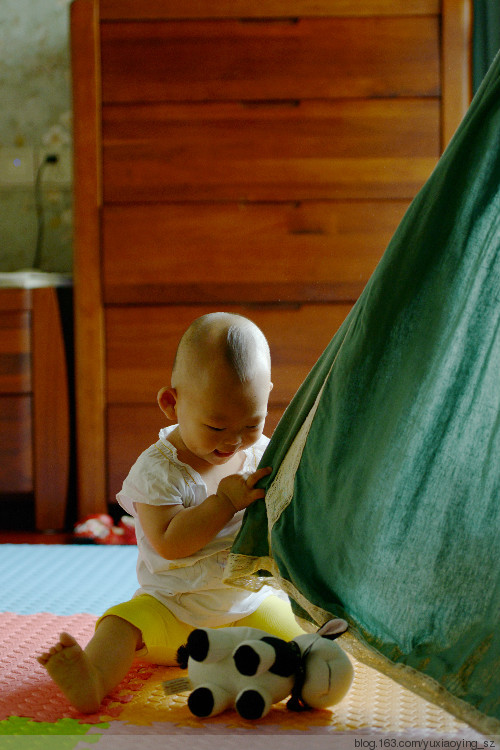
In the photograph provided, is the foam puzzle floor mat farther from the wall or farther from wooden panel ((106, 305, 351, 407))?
the wall

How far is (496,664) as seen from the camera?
60 cm

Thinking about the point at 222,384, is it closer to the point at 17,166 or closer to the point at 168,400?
the point at 168,400

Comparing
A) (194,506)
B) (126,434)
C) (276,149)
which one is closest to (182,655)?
(194,506)

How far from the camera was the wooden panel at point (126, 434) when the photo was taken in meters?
1.87

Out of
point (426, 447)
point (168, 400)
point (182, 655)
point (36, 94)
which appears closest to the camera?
point (426, 447)

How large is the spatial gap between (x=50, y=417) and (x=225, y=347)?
1204mm

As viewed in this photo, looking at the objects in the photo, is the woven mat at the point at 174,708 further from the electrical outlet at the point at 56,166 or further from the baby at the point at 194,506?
the electrical outlet at the point at 56,166

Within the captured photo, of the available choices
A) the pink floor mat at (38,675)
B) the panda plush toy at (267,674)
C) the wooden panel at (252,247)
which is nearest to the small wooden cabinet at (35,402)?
the wooden panel at (252,247)

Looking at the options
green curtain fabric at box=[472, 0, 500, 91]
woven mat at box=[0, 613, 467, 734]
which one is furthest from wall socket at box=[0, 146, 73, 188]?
woven mat at box=[0, 613, 467, 734]

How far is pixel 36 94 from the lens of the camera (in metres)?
2.34

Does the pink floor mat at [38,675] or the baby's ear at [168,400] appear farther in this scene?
the baby's ear at [168,400]

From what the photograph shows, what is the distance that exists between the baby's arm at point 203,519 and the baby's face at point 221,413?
1.7 inches

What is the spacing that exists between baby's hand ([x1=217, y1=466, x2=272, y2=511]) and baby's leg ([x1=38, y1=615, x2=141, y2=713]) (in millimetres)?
178

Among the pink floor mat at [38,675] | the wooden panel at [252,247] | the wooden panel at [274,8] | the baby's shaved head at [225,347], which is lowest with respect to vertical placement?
the pink floor mat at [38,675]
